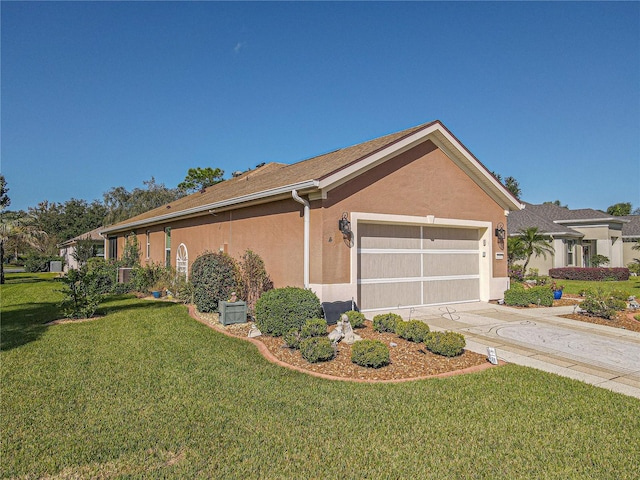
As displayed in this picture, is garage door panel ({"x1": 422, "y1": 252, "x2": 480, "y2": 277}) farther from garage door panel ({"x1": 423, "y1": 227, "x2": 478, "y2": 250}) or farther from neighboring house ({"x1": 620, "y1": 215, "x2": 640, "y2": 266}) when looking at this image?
neighboring house ({"x1": 620, "y1": 215, "x2": 640, "y2": 266})

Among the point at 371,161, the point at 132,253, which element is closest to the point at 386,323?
the point at 371,161

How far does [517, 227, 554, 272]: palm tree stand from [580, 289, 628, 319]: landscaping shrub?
307 inches

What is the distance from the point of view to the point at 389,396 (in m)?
4.55

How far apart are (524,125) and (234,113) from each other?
13.9 m

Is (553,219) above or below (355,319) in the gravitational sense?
above

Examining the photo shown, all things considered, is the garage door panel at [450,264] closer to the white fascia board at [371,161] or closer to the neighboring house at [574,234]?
the white fascia board at [371,161]

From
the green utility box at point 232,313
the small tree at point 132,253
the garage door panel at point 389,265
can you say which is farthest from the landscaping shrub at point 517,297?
the small tree at point 132,253

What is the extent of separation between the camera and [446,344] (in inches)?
238

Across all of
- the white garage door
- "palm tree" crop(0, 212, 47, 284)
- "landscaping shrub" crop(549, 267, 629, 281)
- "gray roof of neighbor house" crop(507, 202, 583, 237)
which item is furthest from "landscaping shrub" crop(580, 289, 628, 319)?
"palm tree" crop(0, 212, 47, 284)

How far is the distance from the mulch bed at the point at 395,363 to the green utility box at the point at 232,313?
1947 mm

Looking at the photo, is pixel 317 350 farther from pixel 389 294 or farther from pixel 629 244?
pixel 629 244

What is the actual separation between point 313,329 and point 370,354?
156 centimetres

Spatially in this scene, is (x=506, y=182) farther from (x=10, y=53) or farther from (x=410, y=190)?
(x=10, y=53)

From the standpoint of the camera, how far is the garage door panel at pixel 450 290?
11062 mm
